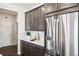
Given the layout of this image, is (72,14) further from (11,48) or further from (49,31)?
(11,48)

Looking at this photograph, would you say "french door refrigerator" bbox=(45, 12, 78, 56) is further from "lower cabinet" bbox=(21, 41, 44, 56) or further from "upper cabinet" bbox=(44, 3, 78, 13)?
"lower cabinet" bbox=(21, 41, 44, 56)

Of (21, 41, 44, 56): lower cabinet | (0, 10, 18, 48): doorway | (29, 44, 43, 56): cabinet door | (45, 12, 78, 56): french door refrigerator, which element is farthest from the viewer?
(21, 41, 44, 56): lower cabinet

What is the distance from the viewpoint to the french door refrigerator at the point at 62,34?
1128 millimetres

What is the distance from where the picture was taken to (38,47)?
1929 mm

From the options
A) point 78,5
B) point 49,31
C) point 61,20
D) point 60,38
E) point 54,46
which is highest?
point 78,5

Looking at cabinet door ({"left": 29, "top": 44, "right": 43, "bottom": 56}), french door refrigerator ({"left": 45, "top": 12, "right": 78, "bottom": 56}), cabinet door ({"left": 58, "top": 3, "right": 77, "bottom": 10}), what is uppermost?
cabinet door ({"left": 58, "top": 3, "right": 77, "bottom": 10})

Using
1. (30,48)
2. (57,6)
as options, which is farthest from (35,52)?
(57,6)

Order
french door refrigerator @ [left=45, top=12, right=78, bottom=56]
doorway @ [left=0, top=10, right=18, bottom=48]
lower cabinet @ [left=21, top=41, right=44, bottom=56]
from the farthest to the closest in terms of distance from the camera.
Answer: lower cabinet @ [left=21, top=41, right=44, bottom=56], doorway @ [left=0, top=10, right=18, bottom=48], french door refrigerator @ [left=45, top=12, right=78, bottom=56]

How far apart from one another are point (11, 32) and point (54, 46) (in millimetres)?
847

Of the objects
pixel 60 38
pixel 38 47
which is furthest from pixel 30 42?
pixel 60 38

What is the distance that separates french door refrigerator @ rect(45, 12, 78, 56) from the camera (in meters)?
1.13

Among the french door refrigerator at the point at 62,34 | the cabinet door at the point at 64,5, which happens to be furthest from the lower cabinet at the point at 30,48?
the cabinet door at the point at 64,5

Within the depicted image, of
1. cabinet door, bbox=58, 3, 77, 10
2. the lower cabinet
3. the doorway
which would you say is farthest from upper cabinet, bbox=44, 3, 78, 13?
the lower cabinet

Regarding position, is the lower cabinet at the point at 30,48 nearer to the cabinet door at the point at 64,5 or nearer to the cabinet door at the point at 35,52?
the cabinet door at the point at 35,52
